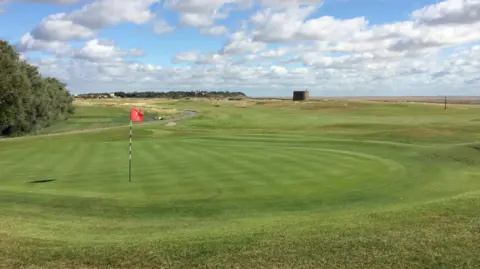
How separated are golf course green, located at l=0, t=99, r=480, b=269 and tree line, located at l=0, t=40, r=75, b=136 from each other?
28833mm

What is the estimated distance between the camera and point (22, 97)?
58625 millimetres

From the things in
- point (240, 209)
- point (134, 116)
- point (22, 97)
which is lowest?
point (240, 209)

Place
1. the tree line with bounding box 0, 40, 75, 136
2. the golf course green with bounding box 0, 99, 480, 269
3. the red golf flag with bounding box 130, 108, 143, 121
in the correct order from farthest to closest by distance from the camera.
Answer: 1. the tree line with bounding box 0, 40, 75, 136
2. the red golf flag with bounding box 130, 108, 143, 121
3. the golf course green with bounding box 0, 99, 480, 269

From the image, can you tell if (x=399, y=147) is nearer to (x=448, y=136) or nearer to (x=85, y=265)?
(x=448, y=136)

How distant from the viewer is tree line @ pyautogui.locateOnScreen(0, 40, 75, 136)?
178ft

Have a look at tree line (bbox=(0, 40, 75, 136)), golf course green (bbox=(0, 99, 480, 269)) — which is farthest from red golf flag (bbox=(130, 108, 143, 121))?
tree line (bbox=(0, 40, 75, 136))

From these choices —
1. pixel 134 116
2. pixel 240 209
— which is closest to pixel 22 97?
pixel 134 116

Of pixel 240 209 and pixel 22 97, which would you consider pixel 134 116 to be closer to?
pixel 240 209

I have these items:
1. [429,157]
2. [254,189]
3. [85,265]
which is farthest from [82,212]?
[429,157]

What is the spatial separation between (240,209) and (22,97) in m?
52.8

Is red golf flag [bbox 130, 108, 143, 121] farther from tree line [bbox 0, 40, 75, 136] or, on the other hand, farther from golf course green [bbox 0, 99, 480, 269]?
tree line [bbox 0, 40, 75, 136]

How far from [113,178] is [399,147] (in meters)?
20.2

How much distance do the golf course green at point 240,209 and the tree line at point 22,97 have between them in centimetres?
2883

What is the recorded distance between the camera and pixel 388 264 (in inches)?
286
